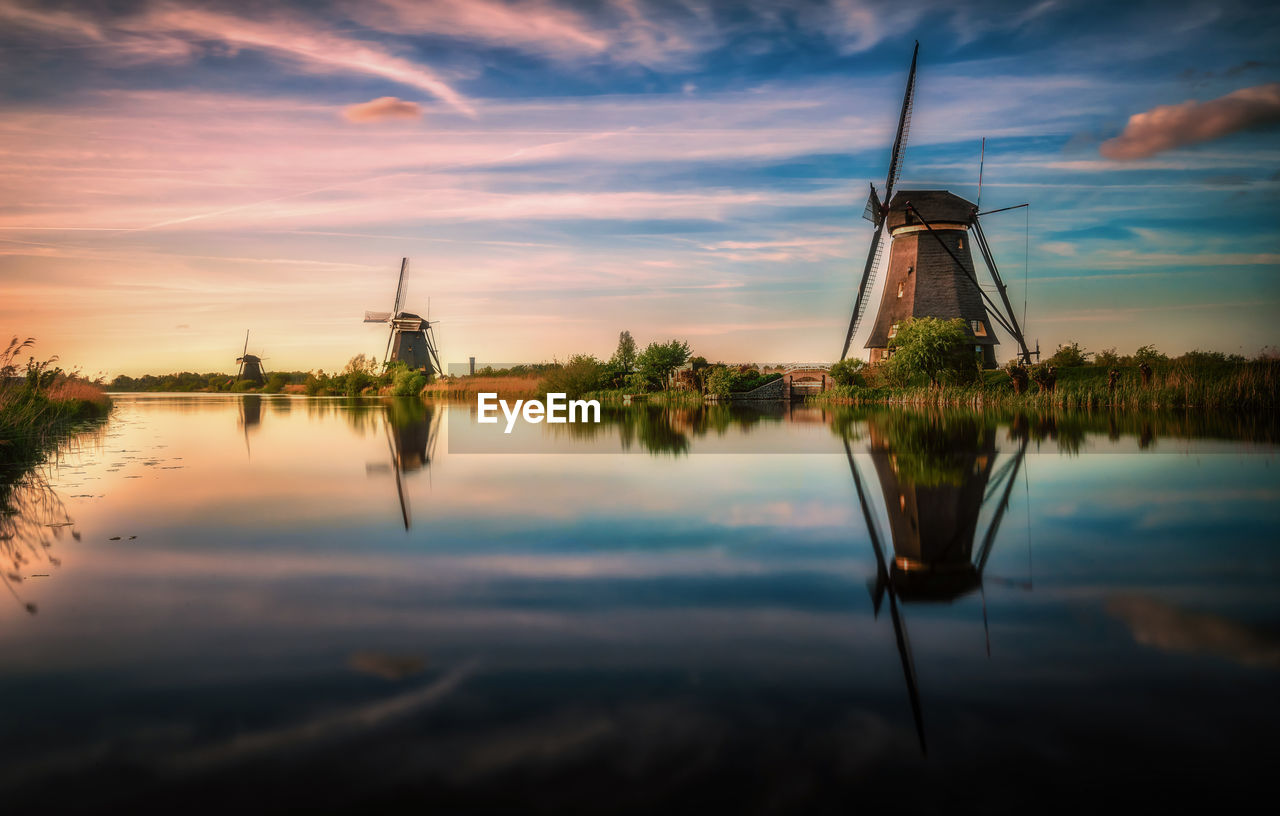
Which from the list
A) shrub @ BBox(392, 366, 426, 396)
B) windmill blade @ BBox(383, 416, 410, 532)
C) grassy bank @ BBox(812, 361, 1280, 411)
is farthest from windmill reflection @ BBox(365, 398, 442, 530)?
shrub @ BBox(392, 366, 426, 396)

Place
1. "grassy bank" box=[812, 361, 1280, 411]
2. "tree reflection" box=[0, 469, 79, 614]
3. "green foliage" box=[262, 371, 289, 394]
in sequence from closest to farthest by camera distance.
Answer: "tree reflection" box=[0, 469, 79, 614] → "grassy bank" box=[812, 361, 1280, 411] → "green foliage" box=[262, 371, 289, 394]

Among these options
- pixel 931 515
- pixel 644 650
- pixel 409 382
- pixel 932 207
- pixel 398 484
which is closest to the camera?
pixel 644 650

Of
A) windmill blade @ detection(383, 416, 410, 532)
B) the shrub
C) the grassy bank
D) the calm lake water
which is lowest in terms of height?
the calm lake water

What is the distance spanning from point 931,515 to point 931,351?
2595 cm

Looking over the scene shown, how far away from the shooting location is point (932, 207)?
3600cm

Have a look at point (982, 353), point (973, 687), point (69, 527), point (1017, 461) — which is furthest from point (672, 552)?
point (982, 353)

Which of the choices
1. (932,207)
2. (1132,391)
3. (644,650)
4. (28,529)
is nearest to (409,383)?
(932,207)

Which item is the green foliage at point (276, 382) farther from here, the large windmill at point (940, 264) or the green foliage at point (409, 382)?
the large windmill at point (940, 264)

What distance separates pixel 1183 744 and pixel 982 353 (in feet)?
119

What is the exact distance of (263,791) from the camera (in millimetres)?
2568

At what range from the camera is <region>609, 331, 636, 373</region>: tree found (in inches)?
1585

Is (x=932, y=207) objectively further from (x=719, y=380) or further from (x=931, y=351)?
(x=719, y=380)

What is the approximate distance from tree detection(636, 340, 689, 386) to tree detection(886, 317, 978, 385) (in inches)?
426

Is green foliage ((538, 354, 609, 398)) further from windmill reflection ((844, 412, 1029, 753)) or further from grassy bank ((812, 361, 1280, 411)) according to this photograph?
windmill reflection ((844, 412, 1029, 753))
